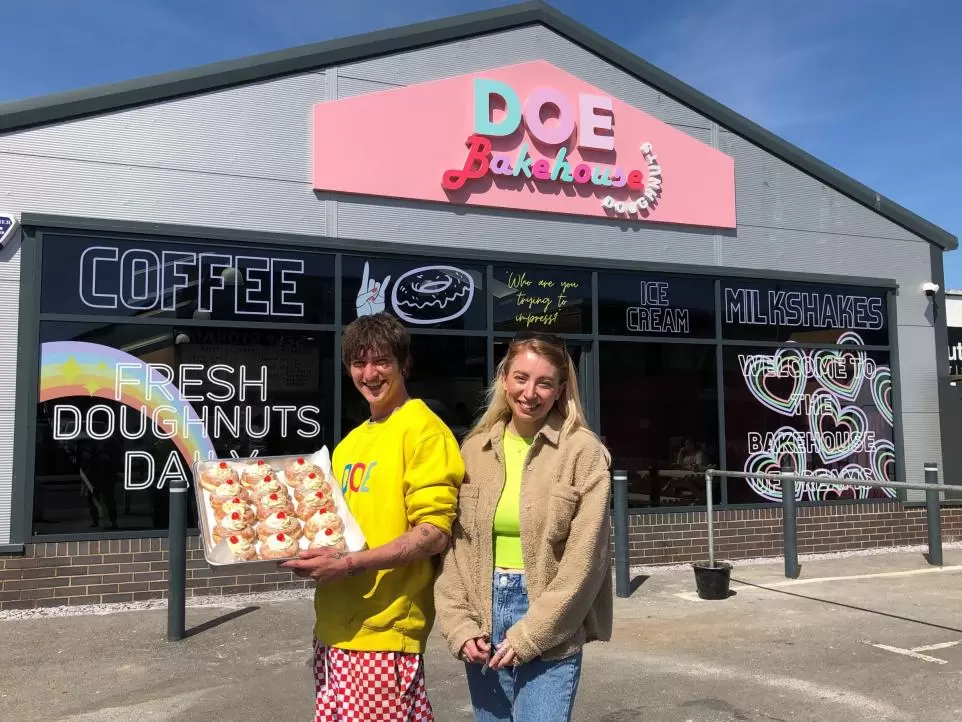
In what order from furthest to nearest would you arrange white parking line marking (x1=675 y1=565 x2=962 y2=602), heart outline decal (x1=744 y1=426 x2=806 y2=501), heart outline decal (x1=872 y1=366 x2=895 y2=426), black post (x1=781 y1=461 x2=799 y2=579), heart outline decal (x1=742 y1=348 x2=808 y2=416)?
heart outline decal (x1=872 y1=366 x2=895 y2=426) → heart outline decal (x1=742 y1=348 x2=808 y2=416) → heart outline decal (x1=744 y1=426 x2=806 y2=501) → black post (x1=781 y1=461 x2=799 y2=579) → white parking line marking (x1=675 y1=565 x2=962 y2=602)

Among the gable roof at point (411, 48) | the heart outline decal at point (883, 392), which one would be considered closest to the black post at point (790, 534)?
the heart outline decal at point (883, 392)

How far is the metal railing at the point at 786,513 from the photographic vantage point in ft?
26.1

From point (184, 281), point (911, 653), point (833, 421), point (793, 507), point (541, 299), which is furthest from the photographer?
point (833, 421)

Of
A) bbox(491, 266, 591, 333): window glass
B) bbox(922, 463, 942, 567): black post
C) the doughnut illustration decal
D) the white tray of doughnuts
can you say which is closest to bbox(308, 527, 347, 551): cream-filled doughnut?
the white tray of doughnuts

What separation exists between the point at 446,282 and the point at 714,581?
400 cm

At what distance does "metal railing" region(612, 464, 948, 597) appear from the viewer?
7.95m

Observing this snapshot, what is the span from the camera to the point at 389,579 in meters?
2.71

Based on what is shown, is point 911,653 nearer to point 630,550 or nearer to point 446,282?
point 630,550

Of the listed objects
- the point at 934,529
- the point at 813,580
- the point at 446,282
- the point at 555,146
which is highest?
the point at 555,146

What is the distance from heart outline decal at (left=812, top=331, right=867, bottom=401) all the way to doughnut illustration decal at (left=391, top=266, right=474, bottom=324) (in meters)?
4.70

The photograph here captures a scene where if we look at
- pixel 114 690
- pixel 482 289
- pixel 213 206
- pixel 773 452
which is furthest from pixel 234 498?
pixel 773 452

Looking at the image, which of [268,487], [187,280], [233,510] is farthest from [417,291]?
[233,510]

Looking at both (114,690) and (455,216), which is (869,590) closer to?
(455,216)

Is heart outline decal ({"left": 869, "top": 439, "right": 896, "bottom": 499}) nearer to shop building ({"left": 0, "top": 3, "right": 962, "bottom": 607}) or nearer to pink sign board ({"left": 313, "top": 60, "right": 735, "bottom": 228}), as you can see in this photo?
shop building ({"left": 0, "top": 3, "right": 962, "bottom": 607})
